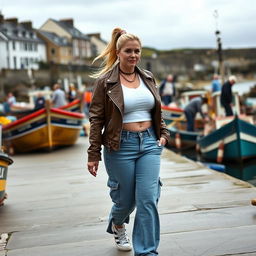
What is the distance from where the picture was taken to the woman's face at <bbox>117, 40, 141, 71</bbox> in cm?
467

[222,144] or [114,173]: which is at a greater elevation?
[114,173]

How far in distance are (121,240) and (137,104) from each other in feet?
4.20

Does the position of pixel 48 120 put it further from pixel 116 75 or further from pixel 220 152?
pixel 116 75

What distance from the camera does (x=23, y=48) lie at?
303ft

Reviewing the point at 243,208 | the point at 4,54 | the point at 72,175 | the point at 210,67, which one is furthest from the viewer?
the point at 210,67

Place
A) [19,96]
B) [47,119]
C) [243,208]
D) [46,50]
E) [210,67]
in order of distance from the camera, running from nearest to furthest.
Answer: [243,208] → [47,119] → [19,96] → [46,50] → [210,67]

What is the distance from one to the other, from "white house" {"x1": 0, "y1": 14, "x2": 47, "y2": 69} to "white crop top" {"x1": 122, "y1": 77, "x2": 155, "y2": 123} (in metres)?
80.4

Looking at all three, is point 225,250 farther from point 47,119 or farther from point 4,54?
point 4,54

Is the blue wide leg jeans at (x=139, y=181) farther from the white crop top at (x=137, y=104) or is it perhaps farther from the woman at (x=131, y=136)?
the white crop top at (x=137, y=104)

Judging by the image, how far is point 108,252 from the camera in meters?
5.20

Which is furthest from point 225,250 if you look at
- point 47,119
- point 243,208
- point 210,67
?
point 210,67

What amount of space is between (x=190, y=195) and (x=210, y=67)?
110 m

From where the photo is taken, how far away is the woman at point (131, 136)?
4.57 m

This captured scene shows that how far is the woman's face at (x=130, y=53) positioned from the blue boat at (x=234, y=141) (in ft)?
38.7
